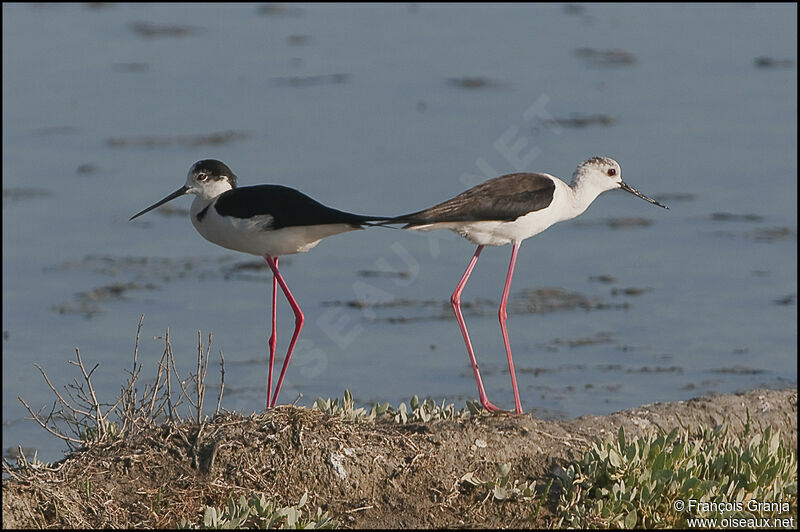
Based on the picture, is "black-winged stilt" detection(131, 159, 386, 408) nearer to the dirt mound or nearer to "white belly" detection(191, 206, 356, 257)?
"white belly" detection(191, 206, 356, 257)

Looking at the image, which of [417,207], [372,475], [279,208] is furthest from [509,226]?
[417,207]

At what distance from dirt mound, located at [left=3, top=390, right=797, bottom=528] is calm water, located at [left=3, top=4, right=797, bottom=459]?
111 inches

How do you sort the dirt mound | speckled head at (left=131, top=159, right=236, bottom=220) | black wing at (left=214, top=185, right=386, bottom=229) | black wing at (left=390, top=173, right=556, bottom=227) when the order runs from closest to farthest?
1. the dirt mound
2. black wing at (left=390, top=173, right=556, bottom=227)
3. black wing at (left=214, top=185, right=386, bottom=229)
4. speckled head at (left=131, top=159, right=236, bottom=220)

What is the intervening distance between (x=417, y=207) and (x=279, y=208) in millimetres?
4201

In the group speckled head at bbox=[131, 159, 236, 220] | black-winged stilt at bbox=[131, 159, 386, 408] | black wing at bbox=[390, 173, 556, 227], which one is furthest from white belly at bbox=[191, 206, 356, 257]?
black wing at bbox=[390, 173, 556, 227]

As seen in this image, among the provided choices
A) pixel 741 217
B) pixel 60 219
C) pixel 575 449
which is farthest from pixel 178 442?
pixel 741 217

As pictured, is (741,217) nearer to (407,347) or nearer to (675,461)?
(407,347)

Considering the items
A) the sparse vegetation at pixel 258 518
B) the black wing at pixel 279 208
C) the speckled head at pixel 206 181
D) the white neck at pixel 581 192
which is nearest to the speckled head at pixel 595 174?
the white neck at pixel 581 192

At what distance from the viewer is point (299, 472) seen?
236 inches

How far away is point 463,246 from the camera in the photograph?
1147cm

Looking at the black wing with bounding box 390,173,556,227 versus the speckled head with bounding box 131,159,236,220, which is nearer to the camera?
the black wing with bounding box 390,173,556,227

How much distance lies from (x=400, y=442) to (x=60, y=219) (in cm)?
675

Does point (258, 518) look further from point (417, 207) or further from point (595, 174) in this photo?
point (417, 207)

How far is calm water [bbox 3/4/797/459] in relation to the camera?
967 cm
